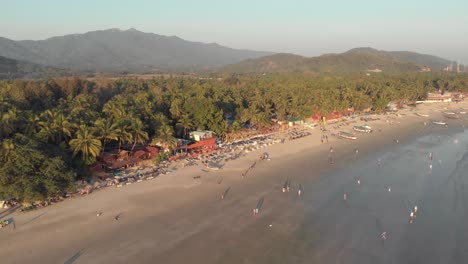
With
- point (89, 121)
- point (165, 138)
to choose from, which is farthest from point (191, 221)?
point (89, 121)

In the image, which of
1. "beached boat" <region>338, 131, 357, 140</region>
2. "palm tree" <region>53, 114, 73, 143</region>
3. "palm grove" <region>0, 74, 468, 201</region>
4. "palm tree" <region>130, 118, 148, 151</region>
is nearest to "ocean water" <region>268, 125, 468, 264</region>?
"beached boat" <region>338, 131, 357, 140</region>

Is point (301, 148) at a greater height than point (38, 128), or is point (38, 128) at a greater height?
point (38, 128)

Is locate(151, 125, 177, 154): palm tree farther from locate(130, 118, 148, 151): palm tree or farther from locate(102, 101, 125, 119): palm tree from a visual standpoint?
locate(102, 101, 125, 119): palm tree

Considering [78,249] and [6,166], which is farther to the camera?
[6,166]

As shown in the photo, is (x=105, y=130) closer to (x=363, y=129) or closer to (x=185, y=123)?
(x=185, y=123)

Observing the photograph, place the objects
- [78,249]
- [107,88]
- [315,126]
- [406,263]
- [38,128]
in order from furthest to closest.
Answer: [107,88] < [315,126] < [38,128] < [78,249] < [406,263]

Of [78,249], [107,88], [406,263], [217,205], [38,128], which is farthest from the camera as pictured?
[107,88]

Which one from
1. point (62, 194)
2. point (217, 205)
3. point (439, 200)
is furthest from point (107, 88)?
point (439, 200)

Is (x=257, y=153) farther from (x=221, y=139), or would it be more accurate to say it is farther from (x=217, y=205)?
(x=217, y=205)
